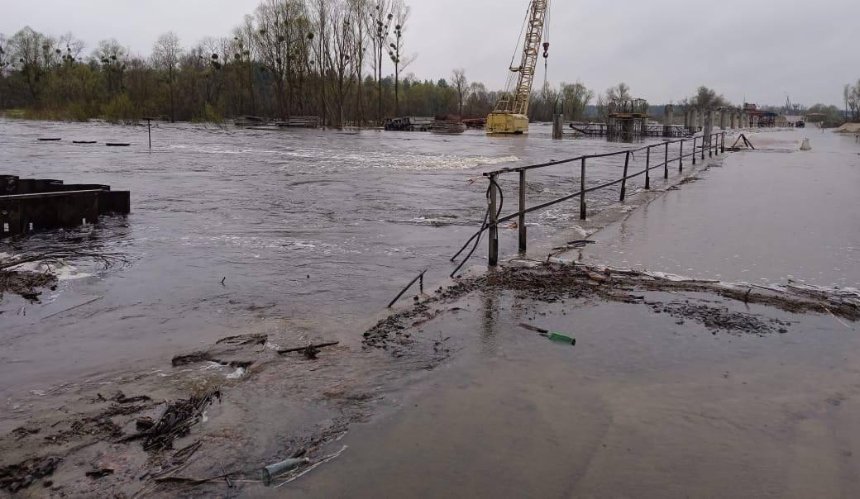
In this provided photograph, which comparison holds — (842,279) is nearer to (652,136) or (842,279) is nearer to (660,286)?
(660,286)

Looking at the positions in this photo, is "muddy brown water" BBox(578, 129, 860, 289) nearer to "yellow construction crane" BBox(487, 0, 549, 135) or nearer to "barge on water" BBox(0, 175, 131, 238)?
"barge on water" BBox(0, 175, 131, 238)

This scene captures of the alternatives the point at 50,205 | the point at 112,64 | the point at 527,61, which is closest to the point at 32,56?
the point at 112,64

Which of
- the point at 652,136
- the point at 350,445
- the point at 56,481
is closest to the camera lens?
the point at 56,481

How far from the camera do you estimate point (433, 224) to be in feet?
34.5

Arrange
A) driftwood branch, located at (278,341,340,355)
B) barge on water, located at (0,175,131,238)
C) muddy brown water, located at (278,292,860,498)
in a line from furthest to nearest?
barge on water, located at (0,175,131,238)
driftwood branch, located at (278,341,340,355)
muddy brown water, located at (278,292,860,498)

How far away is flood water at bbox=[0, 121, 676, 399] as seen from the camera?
479 cm

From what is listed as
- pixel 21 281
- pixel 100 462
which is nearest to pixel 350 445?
pixel 100 462

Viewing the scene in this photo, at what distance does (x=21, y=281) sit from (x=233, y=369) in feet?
11.9

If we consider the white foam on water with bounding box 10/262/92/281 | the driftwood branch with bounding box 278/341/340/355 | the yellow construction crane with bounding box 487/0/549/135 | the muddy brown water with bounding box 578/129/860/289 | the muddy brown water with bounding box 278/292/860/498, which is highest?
the yellow construction crane with bounding box 487/0/549/135

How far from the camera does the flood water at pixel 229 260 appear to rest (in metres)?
4.79

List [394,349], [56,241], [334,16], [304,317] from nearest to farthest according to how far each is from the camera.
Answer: [394,349] < [304,317] < [56,241] < [334,16]

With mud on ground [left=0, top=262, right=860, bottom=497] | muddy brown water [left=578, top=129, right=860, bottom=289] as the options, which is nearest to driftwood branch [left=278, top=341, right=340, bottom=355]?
mud on ground [left=0, top=262, right=860, bottom=497]

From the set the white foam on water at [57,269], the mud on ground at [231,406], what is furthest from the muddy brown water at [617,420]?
the white foam on water at [57,269]

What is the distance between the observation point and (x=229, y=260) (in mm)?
7555
